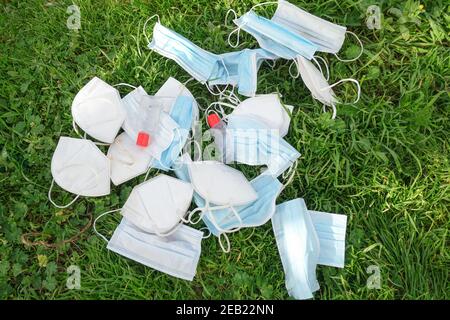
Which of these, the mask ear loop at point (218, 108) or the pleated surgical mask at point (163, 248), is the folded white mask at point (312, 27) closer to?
the mask ear loop at point (218, 108)

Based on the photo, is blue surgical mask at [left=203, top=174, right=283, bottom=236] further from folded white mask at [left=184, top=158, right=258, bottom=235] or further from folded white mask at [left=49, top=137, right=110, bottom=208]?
folded white mask at [left=49, top=137, right=110, bottom=208]

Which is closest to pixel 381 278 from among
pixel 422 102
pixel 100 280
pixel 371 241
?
pixel 371 241

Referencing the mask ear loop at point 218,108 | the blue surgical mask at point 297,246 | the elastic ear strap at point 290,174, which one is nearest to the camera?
the blue surgical mask at point 297,246

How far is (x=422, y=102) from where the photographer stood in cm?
247

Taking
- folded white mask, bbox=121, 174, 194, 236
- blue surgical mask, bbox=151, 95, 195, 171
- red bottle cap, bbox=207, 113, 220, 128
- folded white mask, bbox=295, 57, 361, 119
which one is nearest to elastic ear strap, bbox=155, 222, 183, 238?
folded white mask, bbox=121, 174, 194, 236

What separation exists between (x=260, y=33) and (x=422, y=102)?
2.87ft

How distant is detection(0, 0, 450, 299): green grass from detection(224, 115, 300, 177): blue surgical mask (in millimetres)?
89

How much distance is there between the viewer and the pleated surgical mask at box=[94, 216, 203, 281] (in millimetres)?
2342

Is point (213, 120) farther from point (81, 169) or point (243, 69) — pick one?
point (81, 169)

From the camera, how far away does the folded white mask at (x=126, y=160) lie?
2.45m

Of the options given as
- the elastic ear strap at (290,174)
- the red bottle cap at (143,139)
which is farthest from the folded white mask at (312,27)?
the red bottle cap at (143,139)
